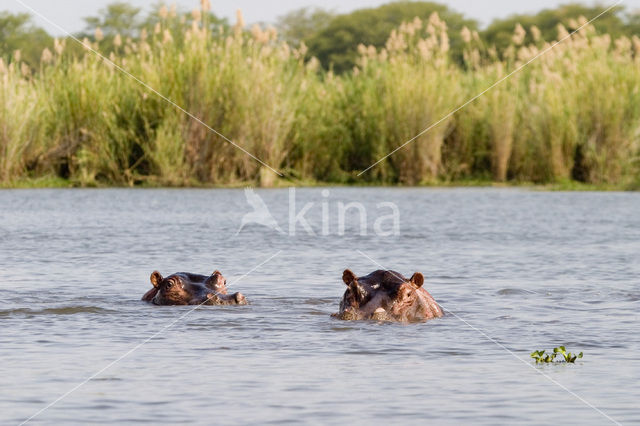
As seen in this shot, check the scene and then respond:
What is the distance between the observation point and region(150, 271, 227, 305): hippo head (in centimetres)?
752

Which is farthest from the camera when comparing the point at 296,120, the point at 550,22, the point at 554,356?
the point at 550,22

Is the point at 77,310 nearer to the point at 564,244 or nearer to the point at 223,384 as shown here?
the point at 223,384

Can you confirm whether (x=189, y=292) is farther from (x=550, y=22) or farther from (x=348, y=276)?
(x=550, y=22)

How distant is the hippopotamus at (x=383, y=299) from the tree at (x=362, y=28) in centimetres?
4521

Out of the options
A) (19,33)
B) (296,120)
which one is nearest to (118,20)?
(19,33)

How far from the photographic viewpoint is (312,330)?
6.56 meters

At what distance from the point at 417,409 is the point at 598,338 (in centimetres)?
194

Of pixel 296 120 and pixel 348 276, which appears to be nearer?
pixel 348 276

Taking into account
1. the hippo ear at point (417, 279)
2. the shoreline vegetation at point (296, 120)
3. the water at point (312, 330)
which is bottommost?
the water at point (312, 330)

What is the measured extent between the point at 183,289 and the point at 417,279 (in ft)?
5.21

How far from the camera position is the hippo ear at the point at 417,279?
6.74m

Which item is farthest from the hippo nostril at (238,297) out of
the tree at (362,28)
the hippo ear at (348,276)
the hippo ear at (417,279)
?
the tree at (362,28)

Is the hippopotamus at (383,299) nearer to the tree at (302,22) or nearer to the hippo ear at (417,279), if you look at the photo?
the hippo ear at (417,279)

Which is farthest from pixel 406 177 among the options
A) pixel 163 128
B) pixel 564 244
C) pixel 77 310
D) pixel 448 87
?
pixel 77 310
